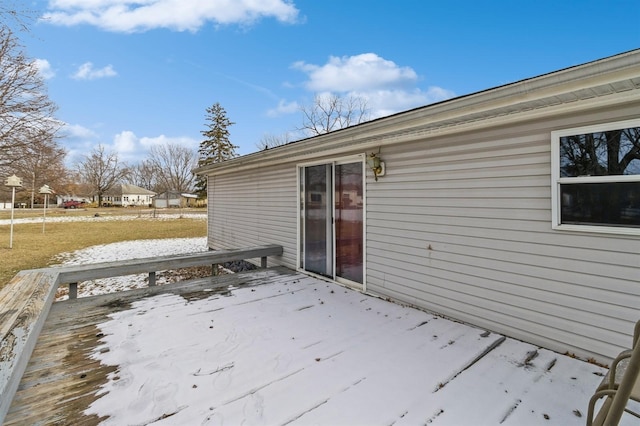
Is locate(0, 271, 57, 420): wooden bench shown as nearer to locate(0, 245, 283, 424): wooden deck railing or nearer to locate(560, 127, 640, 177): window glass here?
locate(0, 245, 283, 424): wooden deck railing

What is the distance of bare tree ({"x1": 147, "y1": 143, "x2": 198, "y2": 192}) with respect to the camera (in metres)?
45.9

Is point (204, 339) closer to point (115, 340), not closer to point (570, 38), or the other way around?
point (115, 340)

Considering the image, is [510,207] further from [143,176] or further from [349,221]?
[143,176]

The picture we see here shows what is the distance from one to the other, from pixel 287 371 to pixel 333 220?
8.87 feet

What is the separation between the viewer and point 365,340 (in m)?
2.81

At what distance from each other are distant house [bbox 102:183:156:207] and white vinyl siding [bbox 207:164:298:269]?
47190mm

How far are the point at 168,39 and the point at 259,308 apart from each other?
11.2 meters

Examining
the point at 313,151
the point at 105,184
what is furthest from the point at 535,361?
the point at 105,184

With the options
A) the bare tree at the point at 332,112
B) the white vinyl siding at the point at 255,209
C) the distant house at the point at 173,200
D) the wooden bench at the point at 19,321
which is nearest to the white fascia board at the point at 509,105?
the white vinyl siding at the point at 255,209

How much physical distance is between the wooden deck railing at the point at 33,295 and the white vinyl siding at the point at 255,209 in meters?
0.46

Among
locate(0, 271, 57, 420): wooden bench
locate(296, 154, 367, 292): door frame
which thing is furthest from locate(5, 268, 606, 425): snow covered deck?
locate(296, 154, 367, 292): door frame

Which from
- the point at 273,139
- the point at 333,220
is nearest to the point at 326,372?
the point at 333,220

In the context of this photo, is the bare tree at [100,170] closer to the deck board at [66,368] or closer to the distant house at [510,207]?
the deck board at [66,368]

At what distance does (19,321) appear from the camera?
98.4 inches
